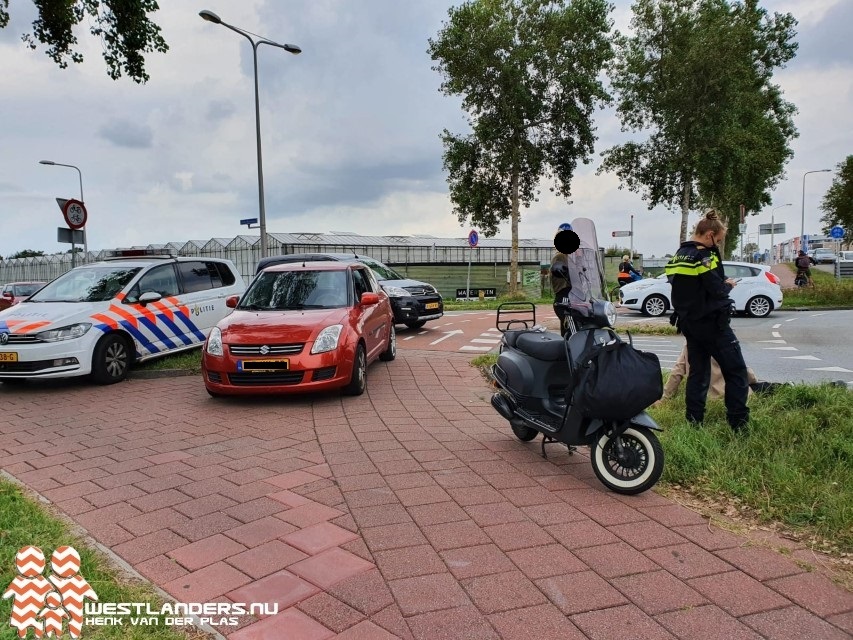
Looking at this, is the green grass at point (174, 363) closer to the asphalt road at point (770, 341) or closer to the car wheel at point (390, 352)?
the car wheel at point (390, 352)

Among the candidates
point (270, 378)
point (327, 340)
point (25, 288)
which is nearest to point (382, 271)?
point (327, 340)

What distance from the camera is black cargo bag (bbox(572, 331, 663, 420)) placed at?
3803 mm

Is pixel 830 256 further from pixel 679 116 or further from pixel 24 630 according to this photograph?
pixel 24 630

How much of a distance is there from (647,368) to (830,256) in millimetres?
59834

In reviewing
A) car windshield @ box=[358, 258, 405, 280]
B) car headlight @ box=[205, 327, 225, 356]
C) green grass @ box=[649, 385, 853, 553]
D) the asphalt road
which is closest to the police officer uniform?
green grass @ box=[649, 385, 853, 553]

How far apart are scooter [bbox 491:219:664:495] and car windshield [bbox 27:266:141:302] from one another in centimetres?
625

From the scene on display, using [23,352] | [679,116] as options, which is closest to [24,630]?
[23,352]

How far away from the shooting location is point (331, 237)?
122 ft

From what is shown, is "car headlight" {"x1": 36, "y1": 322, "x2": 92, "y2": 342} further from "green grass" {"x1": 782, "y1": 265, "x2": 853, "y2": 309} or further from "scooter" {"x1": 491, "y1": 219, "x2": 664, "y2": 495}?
"green grass" {"x1": 782, "y1": 265, "x2": 853, "y2": 309}

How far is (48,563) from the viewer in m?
2.97

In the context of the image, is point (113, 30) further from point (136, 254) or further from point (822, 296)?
point (822, 296)

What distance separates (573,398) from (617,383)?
369mm

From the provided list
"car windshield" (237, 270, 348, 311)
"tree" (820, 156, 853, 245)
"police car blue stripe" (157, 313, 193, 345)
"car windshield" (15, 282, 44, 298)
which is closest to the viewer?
"car windshield" (237, 270, 348, 311)

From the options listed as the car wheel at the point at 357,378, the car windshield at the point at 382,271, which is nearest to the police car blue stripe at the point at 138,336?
the car wheel at the point at 357,378
